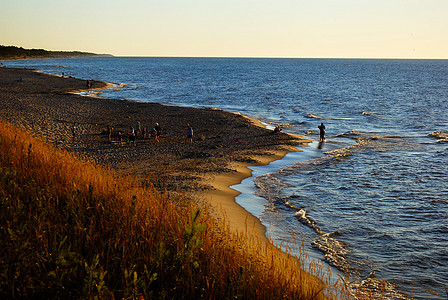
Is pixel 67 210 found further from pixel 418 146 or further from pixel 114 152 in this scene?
pixel 418 146

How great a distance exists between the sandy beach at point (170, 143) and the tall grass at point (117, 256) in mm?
2951

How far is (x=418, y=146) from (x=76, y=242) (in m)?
31.0

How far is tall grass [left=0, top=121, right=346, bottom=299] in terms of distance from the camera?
16.0 ft

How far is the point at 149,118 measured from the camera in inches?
1490

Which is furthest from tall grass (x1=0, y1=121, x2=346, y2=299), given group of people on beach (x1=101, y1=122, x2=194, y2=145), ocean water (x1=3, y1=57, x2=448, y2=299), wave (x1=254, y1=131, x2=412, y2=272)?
group of people on beach (x1=101, y1=122, x2=194, y2=145)

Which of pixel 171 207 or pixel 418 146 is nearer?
pixel 171 207

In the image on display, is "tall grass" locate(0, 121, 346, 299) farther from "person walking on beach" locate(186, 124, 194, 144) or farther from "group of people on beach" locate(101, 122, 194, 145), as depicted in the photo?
"person walking on beach" locate(186, 124, 194, 144)

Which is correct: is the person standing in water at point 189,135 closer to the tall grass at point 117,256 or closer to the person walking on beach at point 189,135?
the person walking on beach at point 189,135

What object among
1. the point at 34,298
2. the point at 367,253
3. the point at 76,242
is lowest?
the point at 367,253

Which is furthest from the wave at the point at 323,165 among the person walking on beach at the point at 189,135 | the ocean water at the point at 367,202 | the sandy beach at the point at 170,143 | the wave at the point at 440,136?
the person walking on beach at the point at 189,135

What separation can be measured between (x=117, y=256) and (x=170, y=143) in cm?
2146

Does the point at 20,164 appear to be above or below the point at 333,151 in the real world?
above

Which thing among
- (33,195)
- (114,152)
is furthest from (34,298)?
(114,152)

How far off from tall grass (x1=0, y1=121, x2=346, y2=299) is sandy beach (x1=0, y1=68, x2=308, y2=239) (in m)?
2.95
